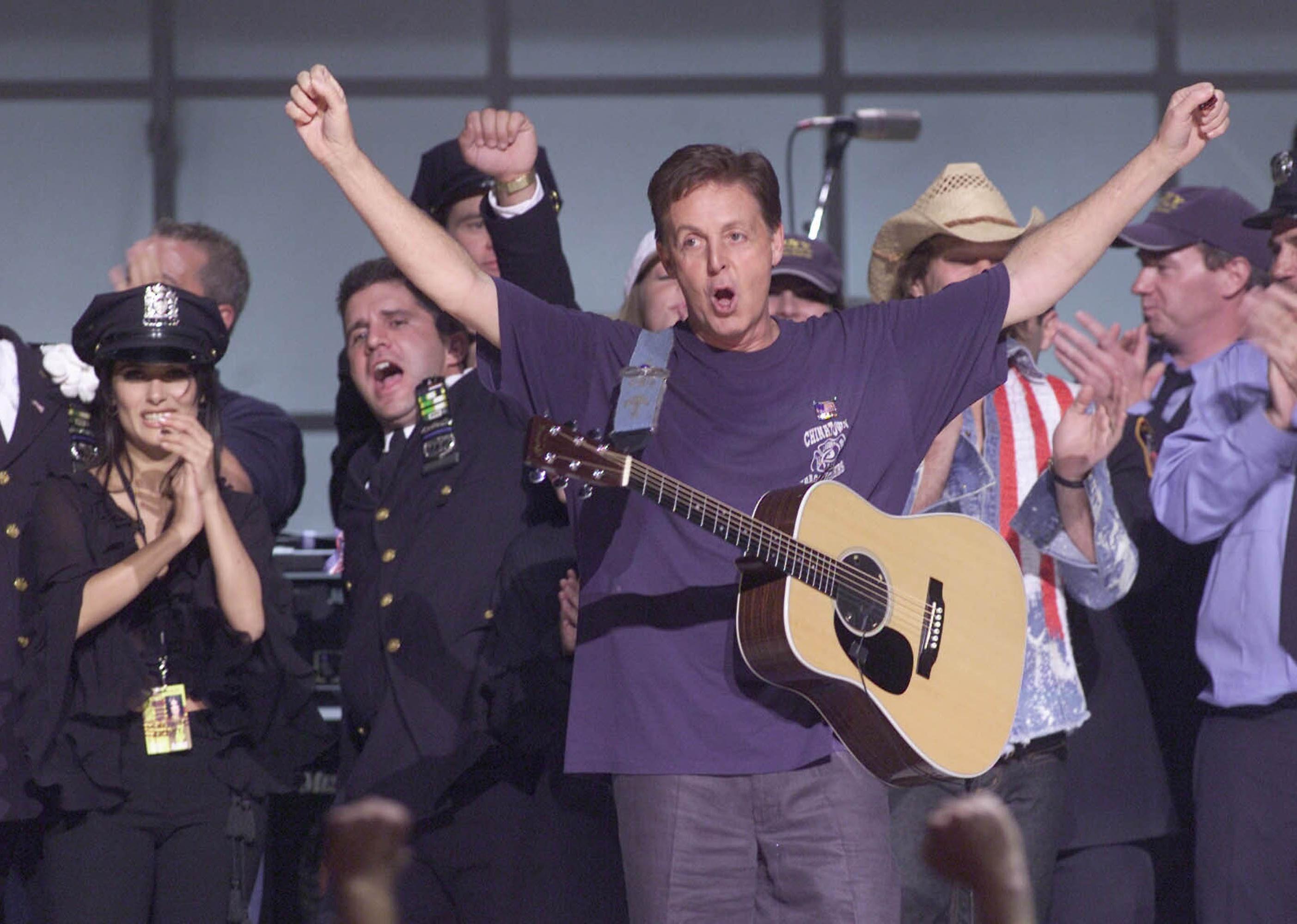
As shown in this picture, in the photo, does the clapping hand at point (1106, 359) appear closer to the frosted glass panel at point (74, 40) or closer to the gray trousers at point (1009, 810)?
the gray trousers at point (1009, 810)

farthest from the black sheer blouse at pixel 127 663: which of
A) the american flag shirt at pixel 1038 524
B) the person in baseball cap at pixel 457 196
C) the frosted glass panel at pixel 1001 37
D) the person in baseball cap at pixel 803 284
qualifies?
the frosted glass panel at pixel 1001 37

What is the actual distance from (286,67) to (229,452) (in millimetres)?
3385

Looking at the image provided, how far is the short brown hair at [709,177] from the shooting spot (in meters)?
2.99

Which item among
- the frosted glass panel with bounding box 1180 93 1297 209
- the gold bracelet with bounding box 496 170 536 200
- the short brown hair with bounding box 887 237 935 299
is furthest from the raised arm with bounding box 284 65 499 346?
the frosted glass panel with bounding box 1180 93 1297 209

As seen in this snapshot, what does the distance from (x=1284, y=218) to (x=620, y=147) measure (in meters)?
3.64

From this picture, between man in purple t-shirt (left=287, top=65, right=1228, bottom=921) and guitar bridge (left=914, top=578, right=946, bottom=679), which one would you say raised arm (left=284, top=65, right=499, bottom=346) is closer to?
man in purple t-shirt (left=287, top=65, right=1228, bottom=921)

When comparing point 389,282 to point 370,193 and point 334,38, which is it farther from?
point 334,38

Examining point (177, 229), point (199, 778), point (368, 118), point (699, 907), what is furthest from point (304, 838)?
point (368, 118)

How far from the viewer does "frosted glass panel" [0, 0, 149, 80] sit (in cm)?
712

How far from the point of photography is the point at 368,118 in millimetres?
7113

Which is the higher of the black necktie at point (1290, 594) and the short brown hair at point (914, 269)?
the short brown hair at point (914, 269)

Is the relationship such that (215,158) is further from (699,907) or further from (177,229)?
(699,907)

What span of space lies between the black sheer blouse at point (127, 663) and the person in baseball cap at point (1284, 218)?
235 centimetres

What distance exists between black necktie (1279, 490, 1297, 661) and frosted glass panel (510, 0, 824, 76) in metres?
3.87
